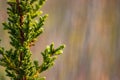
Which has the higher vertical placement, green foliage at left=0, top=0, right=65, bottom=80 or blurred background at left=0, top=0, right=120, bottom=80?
blurred background at left=0, top=0, right=120, bottom=80

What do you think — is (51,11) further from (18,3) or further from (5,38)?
(18,3)

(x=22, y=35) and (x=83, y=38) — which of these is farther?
(x=83, y=38)

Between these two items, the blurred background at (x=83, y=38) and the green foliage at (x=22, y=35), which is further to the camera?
the blurred background at (x=83, y=38)

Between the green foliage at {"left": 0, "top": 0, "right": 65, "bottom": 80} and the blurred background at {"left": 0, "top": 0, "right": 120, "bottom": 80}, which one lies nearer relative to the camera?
the green foliage at {"left": 0, "top": 0, "right": 65, "bottom": 80}

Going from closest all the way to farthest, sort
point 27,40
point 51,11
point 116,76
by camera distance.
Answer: point 27,40, point 51,11, point 116,76

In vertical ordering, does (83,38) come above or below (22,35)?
above

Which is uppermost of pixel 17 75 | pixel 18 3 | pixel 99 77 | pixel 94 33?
pixel 94 33

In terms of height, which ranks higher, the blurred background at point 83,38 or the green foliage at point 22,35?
the blurred background at point 83,38

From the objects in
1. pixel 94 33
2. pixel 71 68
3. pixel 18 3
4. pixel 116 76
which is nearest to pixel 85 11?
pixel 94 33
